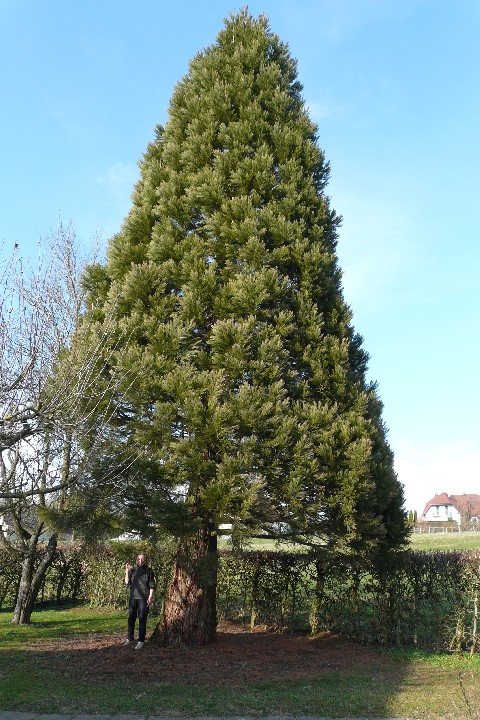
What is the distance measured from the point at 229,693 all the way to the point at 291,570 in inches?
184

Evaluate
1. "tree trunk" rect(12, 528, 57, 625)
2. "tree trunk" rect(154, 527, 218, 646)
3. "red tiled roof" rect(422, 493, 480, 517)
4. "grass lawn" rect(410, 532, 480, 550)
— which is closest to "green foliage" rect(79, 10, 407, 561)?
"tree trunk" rect(154, 527, 218, 646)

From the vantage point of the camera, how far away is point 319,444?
9016 millimetres

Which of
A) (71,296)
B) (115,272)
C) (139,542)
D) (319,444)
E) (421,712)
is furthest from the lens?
Answer: (71,296)

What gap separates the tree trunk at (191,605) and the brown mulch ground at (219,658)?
22 centimetres

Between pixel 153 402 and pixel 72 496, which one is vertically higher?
pixel 153 402

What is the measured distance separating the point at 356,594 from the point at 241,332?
5442 mm

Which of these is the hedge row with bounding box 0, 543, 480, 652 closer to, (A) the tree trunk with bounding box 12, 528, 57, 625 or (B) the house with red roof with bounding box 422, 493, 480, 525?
(A) the tree trunk with bounding box 12, 528, 57, 625

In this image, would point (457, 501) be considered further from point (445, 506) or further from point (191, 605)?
point (191, 605)

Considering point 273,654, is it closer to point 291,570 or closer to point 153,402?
point 291,570

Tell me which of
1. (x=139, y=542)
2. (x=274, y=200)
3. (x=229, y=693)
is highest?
(x=274, y=200)

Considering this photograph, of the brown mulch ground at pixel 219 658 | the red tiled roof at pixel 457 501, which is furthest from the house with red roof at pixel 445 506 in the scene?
the brown mulch ground at pixel 219 658

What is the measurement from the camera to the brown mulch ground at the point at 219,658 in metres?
7.64

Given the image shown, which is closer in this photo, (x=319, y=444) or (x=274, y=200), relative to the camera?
(x=319, y=444)

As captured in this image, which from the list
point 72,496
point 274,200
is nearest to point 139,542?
point 72,496
